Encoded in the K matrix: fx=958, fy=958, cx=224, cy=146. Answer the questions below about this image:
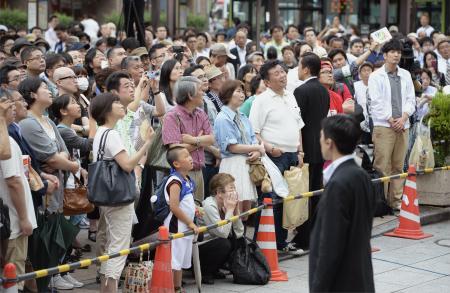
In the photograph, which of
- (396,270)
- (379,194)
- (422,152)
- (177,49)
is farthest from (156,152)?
(422,152)

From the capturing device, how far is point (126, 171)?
8.55 meters

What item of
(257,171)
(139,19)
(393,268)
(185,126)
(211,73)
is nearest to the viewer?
(185,126)

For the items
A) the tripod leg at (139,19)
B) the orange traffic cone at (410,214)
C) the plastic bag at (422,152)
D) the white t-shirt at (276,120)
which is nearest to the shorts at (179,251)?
the white t-shirt at (276,120)

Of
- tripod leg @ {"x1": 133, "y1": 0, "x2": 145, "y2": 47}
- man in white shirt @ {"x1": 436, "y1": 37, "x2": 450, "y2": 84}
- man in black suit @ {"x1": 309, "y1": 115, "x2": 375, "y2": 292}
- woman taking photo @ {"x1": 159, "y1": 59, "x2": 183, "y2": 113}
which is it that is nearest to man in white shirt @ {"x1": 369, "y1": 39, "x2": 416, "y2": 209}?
woman taking photo @ {"x1": 159, "y1": 59, "x2": 183, "y2": 113}

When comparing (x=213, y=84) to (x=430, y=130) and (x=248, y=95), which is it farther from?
(x=430, y=130)

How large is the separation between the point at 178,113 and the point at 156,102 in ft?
2.20

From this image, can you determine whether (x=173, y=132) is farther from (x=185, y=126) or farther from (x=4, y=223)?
(x=4, y=223)

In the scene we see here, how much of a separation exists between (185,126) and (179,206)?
1104 millimetres

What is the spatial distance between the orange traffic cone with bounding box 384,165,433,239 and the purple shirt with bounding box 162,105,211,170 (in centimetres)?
323

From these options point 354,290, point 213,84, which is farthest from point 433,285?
point 354,290

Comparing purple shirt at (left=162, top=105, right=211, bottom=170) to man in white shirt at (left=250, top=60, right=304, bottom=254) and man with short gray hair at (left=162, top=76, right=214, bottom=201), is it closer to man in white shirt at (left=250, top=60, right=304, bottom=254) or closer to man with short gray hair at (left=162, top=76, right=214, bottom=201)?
man with short gray hair at (left=162, top=76, right=214, bottom=201)

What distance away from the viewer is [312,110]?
11.1m

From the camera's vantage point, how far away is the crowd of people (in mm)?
8570

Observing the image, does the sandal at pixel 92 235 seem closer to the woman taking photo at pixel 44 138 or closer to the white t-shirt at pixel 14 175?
the woman taking photo at pixel 44 138
